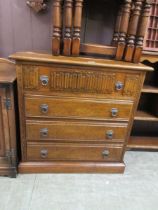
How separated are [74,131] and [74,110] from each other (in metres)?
0.20

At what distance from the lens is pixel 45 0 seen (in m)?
1.56

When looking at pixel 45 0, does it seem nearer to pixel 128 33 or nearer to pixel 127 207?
pixel 128 33

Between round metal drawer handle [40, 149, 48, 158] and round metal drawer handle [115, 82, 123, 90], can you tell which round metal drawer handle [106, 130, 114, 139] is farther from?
round metal drawer handle [40, 149, 48, 158]

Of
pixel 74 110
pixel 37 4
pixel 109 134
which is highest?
pixel 37 4

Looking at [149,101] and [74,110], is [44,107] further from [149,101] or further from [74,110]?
[149,101]

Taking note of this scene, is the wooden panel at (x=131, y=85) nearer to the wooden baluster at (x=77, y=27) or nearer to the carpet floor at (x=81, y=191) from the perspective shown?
the wooden baluster at (x=77, y=27)

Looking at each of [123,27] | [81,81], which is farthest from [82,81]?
[123,27]

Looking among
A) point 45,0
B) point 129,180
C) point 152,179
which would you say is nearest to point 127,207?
point 129,180

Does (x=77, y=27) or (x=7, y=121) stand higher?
(x=77, y=27)

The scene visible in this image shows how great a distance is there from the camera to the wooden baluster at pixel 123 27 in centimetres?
127

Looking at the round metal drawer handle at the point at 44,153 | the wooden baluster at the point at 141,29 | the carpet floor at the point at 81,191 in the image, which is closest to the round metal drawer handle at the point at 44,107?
the round metal drawer handle at the point at 44,153

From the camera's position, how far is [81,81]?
4.32ft

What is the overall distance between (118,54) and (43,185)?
4.07ft

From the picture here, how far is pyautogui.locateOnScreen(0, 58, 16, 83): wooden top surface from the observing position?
1.26m
